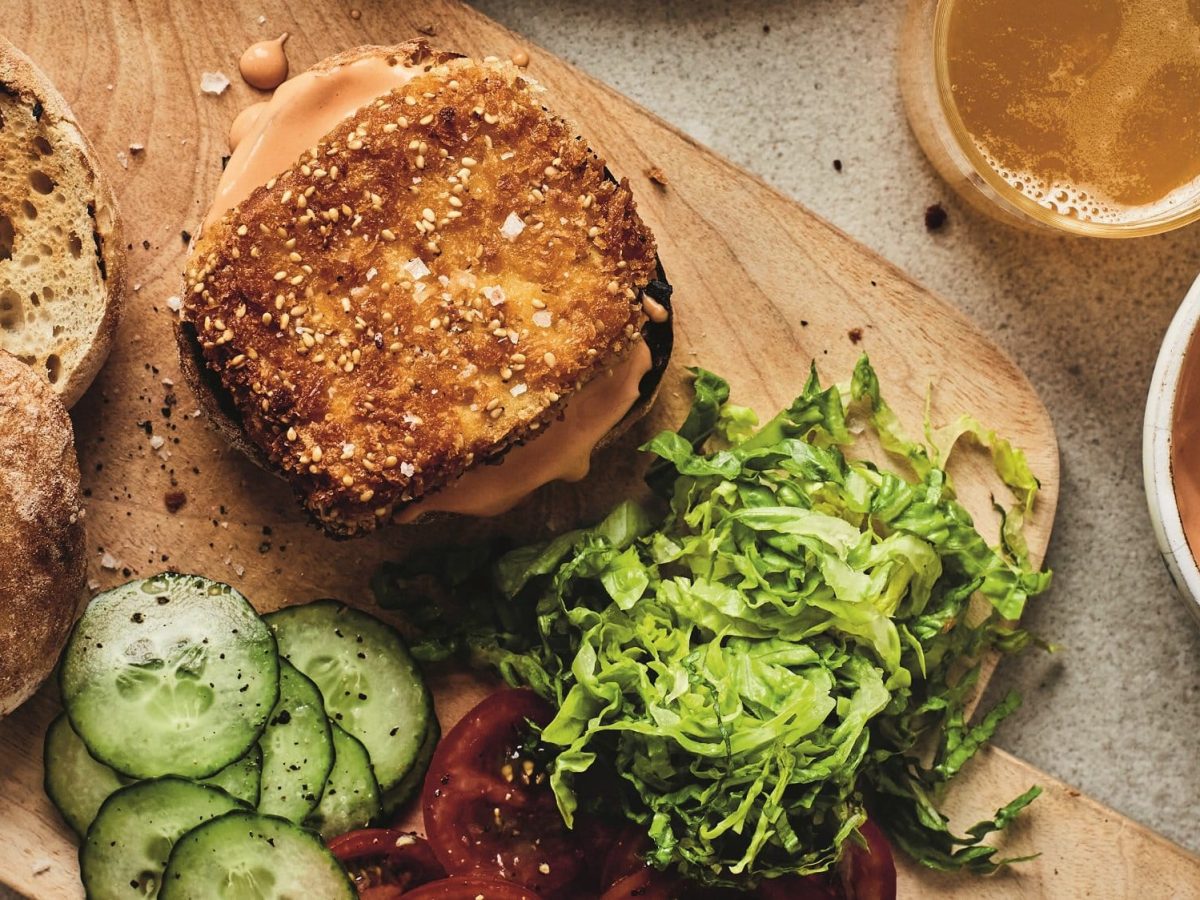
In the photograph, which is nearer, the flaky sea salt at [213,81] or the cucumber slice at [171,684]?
the cucumber slice at [171,684]

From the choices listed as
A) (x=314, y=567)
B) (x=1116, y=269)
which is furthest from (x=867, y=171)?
(x=314, y=567)

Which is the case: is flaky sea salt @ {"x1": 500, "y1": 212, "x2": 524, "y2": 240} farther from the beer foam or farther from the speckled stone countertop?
the beer foam

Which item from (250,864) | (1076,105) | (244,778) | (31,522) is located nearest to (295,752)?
(244,778)

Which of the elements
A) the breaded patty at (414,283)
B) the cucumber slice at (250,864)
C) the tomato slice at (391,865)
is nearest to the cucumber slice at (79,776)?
the cucumber slice at (250,864)

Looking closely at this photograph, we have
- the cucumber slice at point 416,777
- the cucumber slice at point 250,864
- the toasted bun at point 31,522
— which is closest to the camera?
the toasted bun at point 31,522

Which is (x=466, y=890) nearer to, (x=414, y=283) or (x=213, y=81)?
(x=414, y=283)

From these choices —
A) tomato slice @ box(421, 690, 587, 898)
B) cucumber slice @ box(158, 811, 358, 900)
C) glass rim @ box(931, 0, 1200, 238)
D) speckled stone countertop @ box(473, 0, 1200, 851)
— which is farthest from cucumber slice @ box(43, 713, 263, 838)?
glass rim @ box(931, 0, 1200, 238)

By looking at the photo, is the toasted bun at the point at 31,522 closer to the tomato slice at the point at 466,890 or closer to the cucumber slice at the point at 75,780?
the cucumber slice at the point at 75,780
